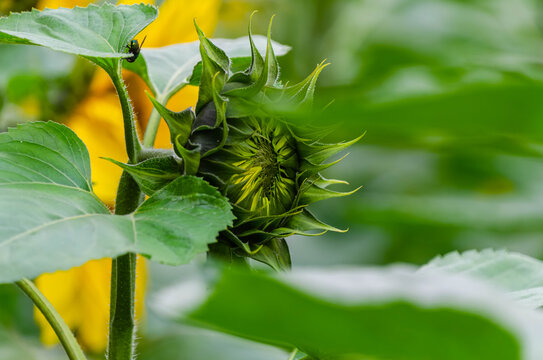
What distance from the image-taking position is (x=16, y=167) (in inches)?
16.8

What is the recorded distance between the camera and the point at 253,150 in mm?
489

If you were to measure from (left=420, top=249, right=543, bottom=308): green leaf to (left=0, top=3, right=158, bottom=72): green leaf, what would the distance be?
288 mm

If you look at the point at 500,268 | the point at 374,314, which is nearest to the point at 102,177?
the point at 500,268

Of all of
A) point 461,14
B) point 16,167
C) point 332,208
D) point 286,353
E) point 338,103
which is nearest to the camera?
point 338,103

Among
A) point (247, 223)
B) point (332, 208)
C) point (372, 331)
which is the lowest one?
point (372, 331)

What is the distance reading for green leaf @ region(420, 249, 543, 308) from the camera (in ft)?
1.90

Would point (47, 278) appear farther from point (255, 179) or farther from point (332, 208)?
point (332, 208)

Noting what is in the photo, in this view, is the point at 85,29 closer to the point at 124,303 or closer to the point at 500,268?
the point at 124,303

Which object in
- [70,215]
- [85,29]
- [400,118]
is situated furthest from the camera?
[85,29]

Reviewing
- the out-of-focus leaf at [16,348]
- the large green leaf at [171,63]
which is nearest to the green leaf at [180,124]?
the large green leaf at [171,63]

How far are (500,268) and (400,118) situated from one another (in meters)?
0.47

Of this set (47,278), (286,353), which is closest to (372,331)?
(286,353)

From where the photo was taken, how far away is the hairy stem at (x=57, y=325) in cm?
46

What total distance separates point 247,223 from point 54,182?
0.41ft
